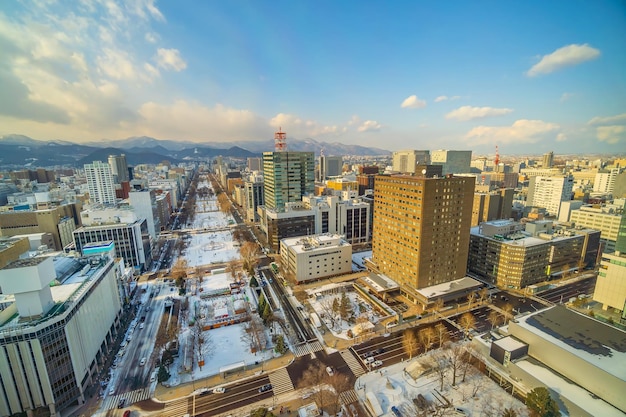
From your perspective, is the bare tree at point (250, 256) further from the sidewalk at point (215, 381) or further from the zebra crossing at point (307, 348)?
the sidewalk at point (215, 381)

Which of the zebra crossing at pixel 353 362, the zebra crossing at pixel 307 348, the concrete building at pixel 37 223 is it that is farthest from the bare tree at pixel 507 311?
the concrete building at pixel 37 223

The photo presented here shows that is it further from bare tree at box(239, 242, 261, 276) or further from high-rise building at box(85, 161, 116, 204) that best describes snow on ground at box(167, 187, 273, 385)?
high-rise building at box(85, 161, 116, 204)

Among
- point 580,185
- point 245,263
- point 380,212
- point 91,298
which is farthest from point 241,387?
point 580,185

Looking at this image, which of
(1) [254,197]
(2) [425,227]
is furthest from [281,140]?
(2) [425,227]

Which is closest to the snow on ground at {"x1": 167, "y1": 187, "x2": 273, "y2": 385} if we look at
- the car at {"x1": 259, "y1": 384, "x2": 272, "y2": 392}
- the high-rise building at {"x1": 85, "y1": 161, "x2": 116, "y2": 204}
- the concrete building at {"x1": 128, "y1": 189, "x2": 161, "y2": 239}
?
the car at {"x1": 259, "y1": 384, "x2": 272, "y2": 392}

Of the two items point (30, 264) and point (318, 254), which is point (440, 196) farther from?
point (30, 264)
